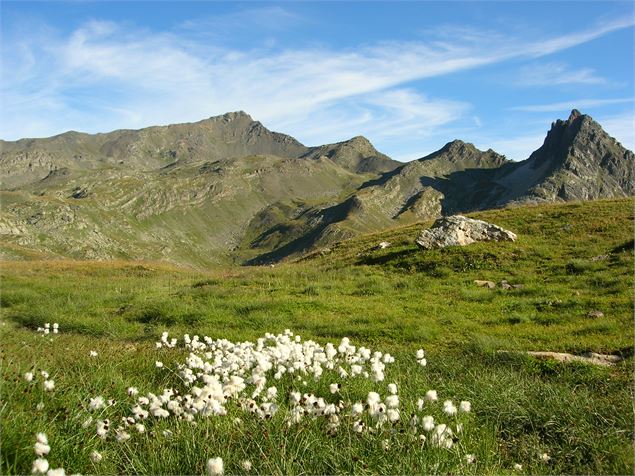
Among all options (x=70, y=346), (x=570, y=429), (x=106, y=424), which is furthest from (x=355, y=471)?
(x=70, y=346)

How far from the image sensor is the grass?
509 centimetres

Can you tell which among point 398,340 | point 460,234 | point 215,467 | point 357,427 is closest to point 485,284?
point 460,234

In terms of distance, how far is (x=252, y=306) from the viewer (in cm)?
1812

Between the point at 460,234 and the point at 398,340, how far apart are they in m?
14.1

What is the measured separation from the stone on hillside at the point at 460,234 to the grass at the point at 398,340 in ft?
2.85

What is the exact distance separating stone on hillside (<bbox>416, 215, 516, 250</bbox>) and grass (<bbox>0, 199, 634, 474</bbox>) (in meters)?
0.87

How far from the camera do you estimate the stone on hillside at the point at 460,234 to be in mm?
25859

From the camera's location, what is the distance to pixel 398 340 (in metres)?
13.5

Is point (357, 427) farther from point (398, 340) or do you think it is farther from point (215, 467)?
point (398, 340)

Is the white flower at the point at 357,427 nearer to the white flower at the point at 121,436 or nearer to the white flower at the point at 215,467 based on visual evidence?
the white flower at the point at 215,467

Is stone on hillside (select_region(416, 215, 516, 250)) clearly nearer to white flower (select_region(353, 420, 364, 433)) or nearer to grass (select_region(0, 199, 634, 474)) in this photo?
grass (select_region(0, 199, 634, 474))

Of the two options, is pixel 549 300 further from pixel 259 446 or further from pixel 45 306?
pixel 45 306

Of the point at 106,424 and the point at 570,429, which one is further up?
the point at 106,424

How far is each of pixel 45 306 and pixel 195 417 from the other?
17.0 metres
